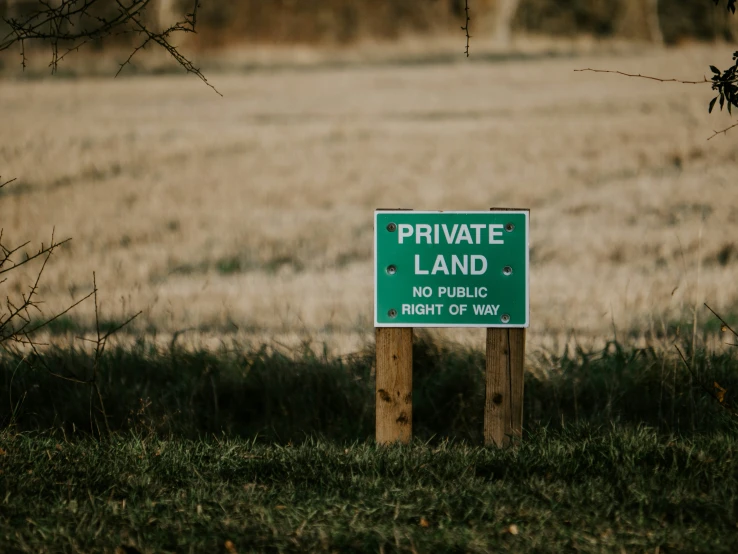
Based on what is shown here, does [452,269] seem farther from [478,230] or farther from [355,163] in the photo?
[355,163]

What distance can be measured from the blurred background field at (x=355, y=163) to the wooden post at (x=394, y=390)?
179 cm

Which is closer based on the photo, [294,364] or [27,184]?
[294,364]

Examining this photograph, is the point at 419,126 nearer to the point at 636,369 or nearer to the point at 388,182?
the point at 388,182

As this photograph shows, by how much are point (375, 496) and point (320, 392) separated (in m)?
2.07

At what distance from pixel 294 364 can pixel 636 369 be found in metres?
2.16

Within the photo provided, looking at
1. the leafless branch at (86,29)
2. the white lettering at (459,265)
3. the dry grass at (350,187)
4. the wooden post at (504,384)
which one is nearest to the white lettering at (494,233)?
the white lettering at (459,265)

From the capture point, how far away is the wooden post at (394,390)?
4.77 meters

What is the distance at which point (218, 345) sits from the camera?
22.1 ft

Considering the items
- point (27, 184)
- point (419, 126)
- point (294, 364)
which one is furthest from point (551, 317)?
point (419, 126)

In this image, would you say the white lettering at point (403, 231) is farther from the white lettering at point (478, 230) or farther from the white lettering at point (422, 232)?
the white lettering at point (478, 230)

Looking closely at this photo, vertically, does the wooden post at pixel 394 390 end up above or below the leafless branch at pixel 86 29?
below

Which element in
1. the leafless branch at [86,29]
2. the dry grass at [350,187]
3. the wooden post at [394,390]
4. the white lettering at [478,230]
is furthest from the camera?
the dry grass at [350,187]

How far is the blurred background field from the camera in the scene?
866 centimetres

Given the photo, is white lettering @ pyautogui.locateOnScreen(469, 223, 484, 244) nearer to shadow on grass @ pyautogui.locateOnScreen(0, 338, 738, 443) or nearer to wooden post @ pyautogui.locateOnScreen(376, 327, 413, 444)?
wooden post @ pyautogui.locateOnScreen(376, 327, 413, 444)
